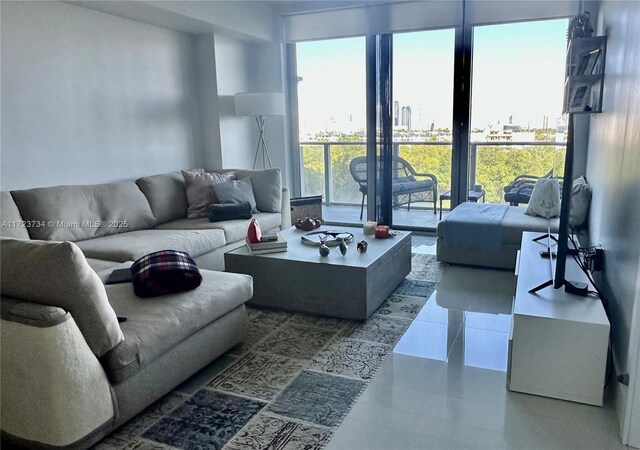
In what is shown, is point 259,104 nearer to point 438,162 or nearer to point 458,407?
point 438,162

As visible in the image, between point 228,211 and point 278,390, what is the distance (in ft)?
7.21

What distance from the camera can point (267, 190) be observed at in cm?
471

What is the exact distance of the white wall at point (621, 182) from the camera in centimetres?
194

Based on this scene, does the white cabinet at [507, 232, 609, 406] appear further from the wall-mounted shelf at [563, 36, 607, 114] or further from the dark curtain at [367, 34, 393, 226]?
the dark curtain at [367, 34, 393, 226]

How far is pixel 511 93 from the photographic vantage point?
16.3 ft

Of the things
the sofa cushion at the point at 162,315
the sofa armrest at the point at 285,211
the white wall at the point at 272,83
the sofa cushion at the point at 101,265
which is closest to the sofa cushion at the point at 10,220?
the sofa cushion at the point at 101,265

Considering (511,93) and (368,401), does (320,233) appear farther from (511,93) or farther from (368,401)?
(511,93)

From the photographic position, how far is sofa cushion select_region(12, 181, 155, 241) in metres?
3.25

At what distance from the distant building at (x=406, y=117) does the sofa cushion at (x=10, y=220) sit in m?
3.88

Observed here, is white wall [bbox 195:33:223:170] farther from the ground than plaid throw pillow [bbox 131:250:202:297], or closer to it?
farther from the ground

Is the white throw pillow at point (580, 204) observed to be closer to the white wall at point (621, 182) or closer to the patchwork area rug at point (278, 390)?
the white wall at point (621, 182)

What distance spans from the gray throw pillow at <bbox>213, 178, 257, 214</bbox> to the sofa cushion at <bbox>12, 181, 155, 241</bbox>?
0.62 meters

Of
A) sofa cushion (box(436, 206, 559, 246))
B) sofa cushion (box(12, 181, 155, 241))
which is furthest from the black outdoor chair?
sofa cushion (box(12, 181, 155, 241))

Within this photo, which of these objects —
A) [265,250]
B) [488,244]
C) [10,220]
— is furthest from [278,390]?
[488,244]
